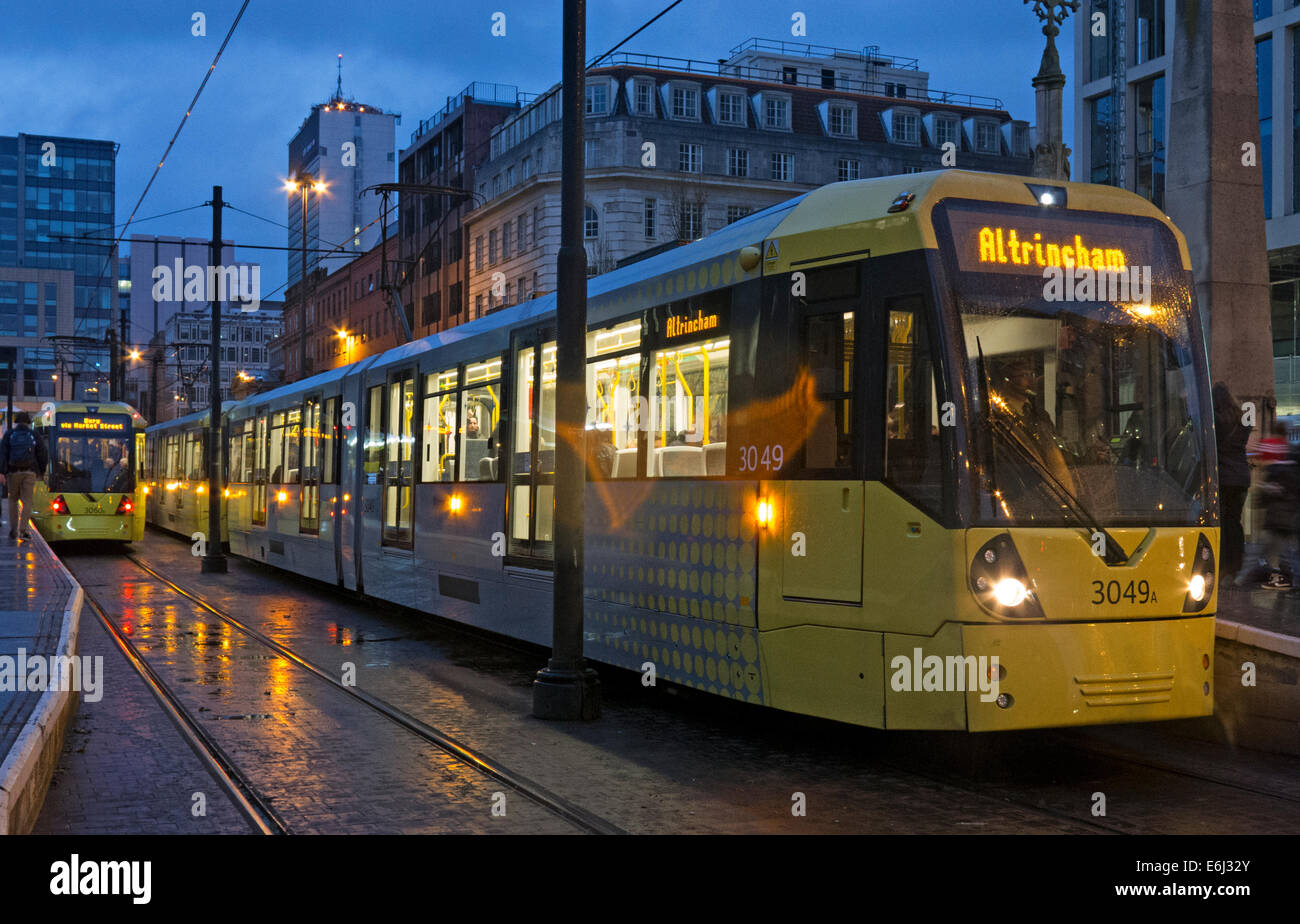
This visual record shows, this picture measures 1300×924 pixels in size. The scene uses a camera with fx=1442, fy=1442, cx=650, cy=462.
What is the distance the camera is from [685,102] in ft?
210

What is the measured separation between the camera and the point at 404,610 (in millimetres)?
17562

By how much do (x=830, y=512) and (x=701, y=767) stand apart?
5.27 ft

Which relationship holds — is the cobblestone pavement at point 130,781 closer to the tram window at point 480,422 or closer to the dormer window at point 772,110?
the tram window at point 480,422

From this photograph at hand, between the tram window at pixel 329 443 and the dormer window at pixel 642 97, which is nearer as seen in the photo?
the tram window at pixel 329 443

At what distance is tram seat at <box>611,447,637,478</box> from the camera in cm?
1010

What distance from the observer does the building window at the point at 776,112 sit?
65.9 meters

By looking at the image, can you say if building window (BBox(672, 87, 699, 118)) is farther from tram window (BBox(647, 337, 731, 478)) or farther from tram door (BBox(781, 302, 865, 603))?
tram door (BBox(781, 302, 865, 603))

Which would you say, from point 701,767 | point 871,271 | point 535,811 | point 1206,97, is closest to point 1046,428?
point 871,271

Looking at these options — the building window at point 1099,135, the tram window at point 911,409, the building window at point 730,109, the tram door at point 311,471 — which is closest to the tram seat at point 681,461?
the tram window at point 911,409

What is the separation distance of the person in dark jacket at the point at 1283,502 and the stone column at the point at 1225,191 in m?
1.31

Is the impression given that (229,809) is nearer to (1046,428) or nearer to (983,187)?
(1046,428)

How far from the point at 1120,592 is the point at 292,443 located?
51.9 feet

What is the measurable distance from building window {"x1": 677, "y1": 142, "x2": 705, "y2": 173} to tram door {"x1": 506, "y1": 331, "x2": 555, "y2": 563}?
171ft

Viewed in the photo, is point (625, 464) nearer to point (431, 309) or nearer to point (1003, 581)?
point (1003, 581)
